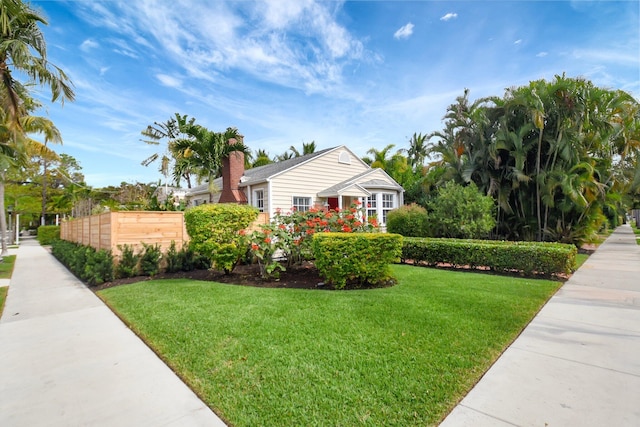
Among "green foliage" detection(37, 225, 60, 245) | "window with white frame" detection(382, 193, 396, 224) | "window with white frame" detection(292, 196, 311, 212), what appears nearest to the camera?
"window with white frame" detection(292, 196, 311, 212)

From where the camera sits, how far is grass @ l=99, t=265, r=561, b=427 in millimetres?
2428

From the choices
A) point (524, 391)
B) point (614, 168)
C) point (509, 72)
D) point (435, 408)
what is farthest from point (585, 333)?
point (614, 168)

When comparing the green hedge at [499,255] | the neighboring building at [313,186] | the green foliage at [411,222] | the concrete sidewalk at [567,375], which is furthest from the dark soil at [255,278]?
the green foliage at [411,222]

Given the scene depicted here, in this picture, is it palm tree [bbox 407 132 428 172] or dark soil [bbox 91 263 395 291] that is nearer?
dark soil [bbox 91 263 395 291]

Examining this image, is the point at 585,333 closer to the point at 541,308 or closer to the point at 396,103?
the point at 541,308

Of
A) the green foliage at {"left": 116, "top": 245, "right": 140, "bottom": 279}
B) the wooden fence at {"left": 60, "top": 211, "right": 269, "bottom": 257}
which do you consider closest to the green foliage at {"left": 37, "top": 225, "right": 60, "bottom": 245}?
the wooden fence at {"left": 60, "top": 211, "right": 269, "bottom": 257}

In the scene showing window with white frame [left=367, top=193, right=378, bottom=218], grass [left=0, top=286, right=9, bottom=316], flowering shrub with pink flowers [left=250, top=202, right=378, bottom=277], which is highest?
window with white frame [left=367, top=193, right=378, bottom=218]

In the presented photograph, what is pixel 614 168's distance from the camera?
45.6ft

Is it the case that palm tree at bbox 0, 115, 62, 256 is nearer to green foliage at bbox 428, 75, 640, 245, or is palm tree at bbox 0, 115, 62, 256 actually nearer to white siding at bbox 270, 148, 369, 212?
white siding at bbox 270, 148, 369, 212

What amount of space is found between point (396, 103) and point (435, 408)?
12879 mm

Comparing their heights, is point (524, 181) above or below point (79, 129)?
below

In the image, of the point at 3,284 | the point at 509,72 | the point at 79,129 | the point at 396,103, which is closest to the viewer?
the point at 3,284

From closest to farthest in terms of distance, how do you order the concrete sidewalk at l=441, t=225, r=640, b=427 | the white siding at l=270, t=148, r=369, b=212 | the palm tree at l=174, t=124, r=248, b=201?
1. the concrete sidewalk at l=441, t=225, r=640, b=427
2. the palm tree at l=174, t=124, r=248, b=201
3. the white siding at l=270, t=148, r=369, b=212

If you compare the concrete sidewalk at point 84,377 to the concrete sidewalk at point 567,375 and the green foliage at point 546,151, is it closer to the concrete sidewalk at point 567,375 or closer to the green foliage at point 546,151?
the concrete sidewalk at point 567,375
